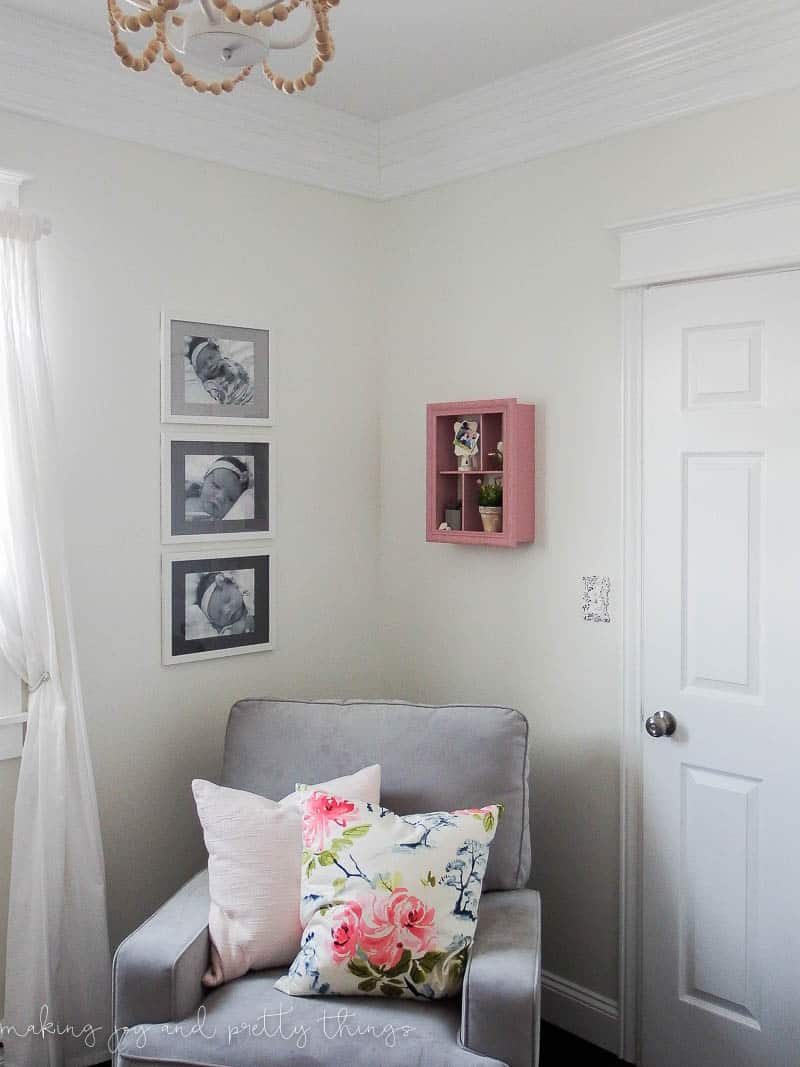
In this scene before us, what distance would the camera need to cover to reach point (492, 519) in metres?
2.88

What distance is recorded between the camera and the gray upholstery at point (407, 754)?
2.52m

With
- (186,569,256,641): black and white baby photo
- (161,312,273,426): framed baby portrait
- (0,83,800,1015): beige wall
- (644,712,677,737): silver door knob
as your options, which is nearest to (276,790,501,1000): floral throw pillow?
(644,712,677,737): silver door knob

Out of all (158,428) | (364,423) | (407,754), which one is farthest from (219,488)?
(407,754)

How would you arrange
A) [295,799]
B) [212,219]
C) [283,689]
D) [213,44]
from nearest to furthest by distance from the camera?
Result: 1. [213,44]
2. [295,799]
3. [212,219]
4. [283,689]

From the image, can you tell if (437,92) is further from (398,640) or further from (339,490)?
(398,640)

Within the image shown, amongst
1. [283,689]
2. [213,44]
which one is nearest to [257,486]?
[283,689]

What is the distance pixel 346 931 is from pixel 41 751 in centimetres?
90

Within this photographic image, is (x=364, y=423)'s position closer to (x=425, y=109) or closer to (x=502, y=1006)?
(x=425, y=109)

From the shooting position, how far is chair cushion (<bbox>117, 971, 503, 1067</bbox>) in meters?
1.98

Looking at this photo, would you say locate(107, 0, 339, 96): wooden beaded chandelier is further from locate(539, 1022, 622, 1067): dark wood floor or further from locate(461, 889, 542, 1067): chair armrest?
locate(539, 1022, 622, 1067): dark wood floor

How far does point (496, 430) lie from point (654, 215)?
2.38 feet

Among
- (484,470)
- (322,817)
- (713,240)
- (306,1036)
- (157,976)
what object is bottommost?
(306,1036)

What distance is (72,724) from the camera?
255cm

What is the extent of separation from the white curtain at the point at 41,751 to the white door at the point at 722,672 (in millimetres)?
1436
